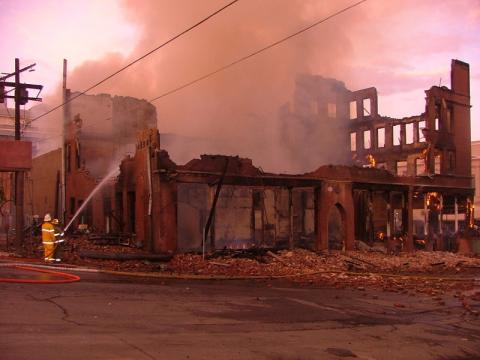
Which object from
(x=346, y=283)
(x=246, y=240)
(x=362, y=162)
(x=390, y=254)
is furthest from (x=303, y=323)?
(x=362, y=162)

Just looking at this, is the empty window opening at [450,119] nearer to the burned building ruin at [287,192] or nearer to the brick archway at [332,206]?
the burned building ruin at [287,192]

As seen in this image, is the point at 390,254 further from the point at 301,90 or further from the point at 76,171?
the point at 301,90

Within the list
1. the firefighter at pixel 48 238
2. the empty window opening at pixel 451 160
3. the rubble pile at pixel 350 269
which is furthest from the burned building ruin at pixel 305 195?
the firefighter at pixel 48 238

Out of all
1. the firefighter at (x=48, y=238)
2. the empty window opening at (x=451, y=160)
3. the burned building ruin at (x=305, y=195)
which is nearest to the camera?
the firefighter at (x=48, y=238)

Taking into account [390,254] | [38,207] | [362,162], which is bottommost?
[390,254]

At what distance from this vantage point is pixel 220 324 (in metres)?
7.46

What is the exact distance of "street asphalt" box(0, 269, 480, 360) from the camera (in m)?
5.84

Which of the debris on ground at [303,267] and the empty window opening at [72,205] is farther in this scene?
the empty window opening at [72,205]

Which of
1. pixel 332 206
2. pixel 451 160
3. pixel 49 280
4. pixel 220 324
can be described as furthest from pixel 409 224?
pixel 220 324

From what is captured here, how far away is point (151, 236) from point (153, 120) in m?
17.4

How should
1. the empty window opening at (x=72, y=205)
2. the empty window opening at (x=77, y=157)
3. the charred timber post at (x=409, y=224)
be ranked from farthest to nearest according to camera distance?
the empty window opening at (x=77, y=157)
the empty window opening at (x=72, y=205)
the charred timber post at (x=409, y=224)

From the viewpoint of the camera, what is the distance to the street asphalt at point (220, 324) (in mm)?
5844

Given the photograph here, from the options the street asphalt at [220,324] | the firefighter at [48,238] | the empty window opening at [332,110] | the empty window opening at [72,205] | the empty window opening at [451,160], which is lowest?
the street asphalt at [220,324]

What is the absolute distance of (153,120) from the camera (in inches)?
1320
